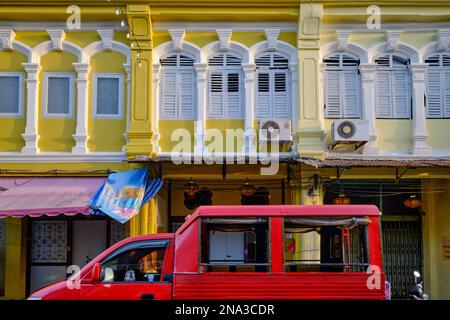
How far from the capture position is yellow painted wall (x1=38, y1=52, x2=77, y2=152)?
14.4 metres

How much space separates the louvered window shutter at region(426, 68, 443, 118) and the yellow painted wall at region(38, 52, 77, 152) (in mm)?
8420

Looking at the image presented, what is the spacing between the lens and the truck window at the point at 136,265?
8898mm

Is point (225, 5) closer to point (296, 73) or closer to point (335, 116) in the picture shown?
point (296, 73)

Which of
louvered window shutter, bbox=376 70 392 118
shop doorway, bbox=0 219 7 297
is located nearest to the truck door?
shop doorway, bbox=0 219 7 297

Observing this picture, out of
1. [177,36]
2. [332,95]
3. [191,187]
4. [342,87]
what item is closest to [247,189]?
[191,187]

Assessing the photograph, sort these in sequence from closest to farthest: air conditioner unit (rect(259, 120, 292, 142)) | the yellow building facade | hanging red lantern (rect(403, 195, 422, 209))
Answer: air conditioner unit (rect(259, 120, 292, 142))
the yellow building facade
hanging red lantern (rect(403, 195, 422, 209))

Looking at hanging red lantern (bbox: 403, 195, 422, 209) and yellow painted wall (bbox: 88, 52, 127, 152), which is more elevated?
yellow painted wall (bbox: 88, 52, 127, 152)

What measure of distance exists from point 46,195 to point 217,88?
4656mm

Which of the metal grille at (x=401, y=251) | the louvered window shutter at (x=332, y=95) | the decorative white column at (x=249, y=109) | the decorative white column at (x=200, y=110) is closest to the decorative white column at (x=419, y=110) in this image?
the louvered window shutter at (x=332, y=95)

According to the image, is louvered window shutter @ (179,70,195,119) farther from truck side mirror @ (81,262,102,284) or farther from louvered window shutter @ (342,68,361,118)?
truck side mirror @ (81,262,102,284)

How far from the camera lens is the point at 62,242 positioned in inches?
607

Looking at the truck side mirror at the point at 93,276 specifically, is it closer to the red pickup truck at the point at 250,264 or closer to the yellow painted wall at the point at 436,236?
the red pickup truck at the point at 250,264

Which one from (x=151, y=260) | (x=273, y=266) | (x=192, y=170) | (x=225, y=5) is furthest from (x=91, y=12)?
(x=273, y=266)

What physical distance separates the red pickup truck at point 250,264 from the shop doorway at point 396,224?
6949 mm
